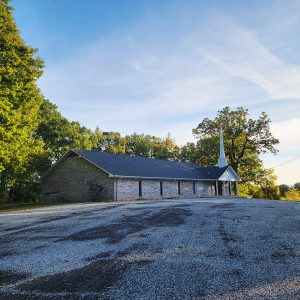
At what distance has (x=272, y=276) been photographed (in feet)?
17.4

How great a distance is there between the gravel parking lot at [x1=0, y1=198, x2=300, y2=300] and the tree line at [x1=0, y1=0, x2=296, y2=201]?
1456 centimetres

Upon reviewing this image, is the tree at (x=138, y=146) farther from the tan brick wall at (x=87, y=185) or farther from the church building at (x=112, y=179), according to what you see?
the tan brick wall at (x=87, y=185)

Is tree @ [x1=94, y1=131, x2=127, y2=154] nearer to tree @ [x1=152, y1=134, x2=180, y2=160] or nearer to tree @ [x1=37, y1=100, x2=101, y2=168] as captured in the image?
→ tree @ [x1=152, y1=134, x2=180, y2=160]

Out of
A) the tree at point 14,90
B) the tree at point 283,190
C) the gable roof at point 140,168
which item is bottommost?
the tree at point 283,190

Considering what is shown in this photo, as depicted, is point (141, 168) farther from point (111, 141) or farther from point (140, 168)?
point (111, 141)

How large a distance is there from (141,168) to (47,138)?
716 inches

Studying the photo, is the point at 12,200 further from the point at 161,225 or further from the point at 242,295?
the point at 242,295

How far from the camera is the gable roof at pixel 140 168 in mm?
28875

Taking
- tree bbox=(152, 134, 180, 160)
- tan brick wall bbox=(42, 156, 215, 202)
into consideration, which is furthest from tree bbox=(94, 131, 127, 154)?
tan brick wall bbox=(42, 156, 215, 202)

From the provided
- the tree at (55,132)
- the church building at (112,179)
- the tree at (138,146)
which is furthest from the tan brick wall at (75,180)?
the tree at (138,146)

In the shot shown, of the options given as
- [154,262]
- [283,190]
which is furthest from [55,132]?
[283,190]

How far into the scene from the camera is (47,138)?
4412 cm

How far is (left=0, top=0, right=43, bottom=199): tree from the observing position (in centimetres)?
2117

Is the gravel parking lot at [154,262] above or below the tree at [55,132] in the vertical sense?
below
